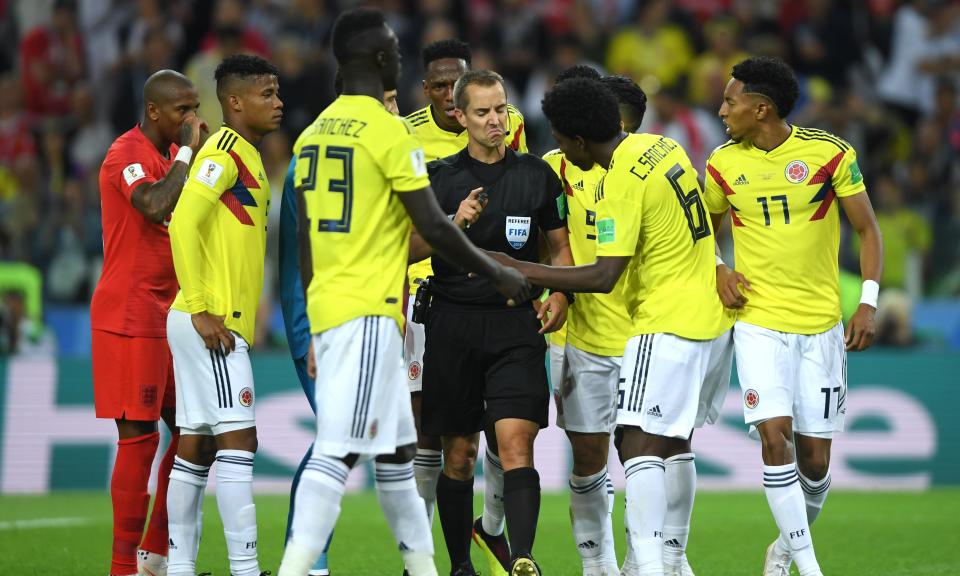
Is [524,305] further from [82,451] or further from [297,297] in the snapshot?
[82,451]

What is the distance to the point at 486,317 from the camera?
7066 millimetres

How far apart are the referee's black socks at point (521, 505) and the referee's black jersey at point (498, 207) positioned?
95cm

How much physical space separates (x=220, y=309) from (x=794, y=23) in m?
12.8

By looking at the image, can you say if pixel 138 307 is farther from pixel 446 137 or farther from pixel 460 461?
pixel 446 137

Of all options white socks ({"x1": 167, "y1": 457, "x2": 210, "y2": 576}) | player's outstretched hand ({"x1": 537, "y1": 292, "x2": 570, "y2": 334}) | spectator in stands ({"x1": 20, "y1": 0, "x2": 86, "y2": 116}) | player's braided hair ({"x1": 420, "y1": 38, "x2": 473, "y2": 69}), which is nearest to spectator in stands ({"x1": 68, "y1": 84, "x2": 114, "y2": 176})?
spectator in stands ({"x1": 20, "y1": 0, "x2": 86, "y2": 116})

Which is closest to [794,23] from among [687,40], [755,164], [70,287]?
[687,40]

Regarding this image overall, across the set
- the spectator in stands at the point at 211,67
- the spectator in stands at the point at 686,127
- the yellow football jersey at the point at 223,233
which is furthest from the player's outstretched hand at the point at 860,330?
the spectator in stands at the point at 211,67

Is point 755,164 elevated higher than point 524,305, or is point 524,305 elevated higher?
point 755,164

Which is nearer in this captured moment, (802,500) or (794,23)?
(802,500)

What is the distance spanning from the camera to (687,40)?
57.5 ft

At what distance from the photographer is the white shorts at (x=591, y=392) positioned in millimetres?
7516

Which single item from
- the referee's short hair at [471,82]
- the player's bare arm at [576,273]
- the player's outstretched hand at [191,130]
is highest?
the referee's short hair at [471,82]

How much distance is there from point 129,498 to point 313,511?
78.8 inches

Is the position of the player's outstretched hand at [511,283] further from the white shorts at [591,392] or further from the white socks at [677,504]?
the white socks at [677,504]
